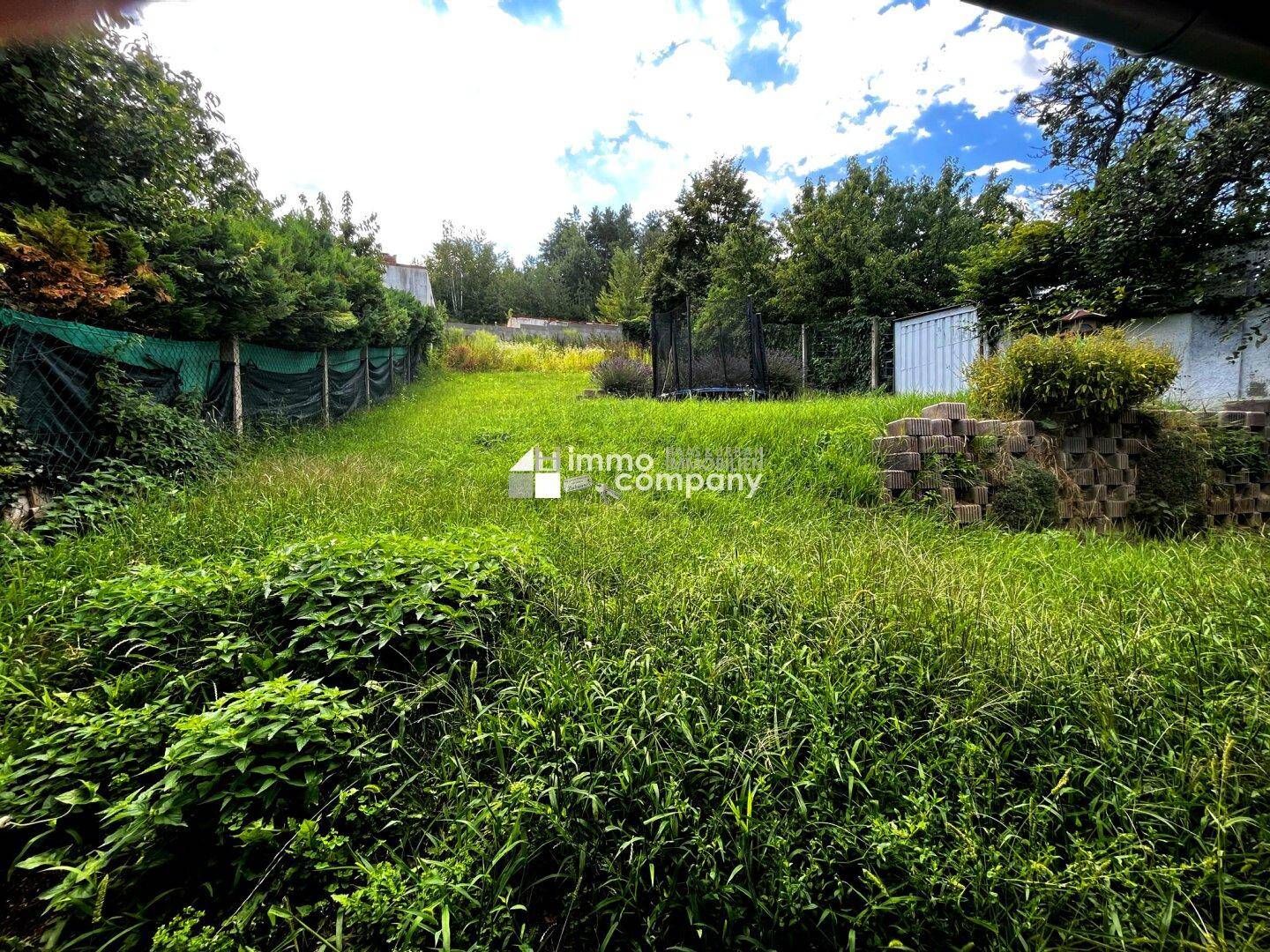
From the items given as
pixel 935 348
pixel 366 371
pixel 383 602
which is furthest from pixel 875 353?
pixel 383 602

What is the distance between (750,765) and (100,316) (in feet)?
17.5

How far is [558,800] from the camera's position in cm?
125

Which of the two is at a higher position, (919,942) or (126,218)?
(126,218)

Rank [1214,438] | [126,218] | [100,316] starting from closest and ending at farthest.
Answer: [100,316] → [126,218] → [1214,438]

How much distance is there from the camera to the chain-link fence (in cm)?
299

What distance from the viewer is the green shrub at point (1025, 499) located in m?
3.82

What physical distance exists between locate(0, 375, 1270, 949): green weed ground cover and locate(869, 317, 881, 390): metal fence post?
7.62 m

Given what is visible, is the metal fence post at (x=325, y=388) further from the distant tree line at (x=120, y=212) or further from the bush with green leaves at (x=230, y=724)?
the bush with green leaves at (x=230, y=724)

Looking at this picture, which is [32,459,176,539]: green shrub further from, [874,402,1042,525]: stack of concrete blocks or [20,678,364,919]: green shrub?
[874,402,1042,525]: stack of concrete blocks

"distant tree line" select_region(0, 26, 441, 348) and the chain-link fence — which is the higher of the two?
"distant tree line" select_region(0, 26, 441, 348)


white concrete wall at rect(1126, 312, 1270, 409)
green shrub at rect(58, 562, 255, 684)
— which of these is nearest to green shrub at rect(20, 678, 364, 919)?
green shrub at rect(58, 562, 255, 684)

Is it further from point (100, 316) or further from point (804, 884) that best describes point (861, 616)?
point (100, 316)

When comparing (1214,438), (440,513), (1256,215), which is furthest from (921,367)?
(440,513)

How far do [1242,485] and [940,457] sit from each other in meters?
3.36
